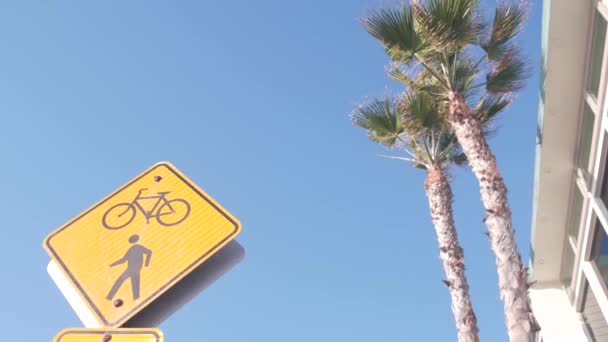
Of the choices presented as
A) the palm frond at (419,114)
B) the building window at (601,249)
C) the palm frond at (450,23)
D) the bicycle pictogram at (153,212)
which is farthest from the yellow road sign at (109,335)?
the building window at (601,249)

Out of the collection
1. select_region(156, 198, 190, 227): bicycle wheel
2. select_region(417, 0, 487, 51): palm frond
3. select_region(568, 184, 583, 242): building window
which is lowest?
select_region(156, 198, 190, 227): bicycle wheel

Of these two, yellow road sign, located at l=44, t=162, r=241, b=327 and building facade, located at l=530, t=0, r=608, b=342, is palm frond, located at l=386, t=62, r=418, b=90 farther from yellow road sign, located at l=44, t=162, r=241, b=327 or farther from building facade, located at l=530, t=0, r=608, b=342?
yellow road sign, located at l=44, t=162, r=241, b=327

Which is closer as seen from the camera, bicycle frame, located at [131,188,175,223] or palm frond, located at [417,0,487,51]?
bicycle frame, located at [131,188,175,223]

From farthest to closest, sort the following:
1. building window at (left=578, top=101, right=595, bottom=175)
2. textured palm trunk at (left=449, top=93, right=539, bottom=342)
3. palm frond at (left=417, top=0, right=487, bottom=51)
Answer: building window at (left=578, top=101, right=595, bottom=175) < palm frond at (left=417, top=0, right=487, bottom=51) < textured palm trunk at (left=449, top=93, right=539, bottom=342)

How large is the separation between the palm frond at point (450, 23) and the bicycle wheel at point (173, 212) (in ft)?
21.1

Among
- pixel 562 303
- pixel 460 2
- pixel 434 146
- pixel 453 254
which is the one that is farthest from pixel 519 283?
pixel 562 303

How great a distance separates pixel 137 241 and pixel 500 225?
17.7 feet

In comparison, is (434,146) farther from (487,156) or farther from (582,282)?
(582,282)

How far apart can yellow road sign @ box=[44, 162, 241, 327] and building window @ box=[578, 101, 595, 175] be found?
8481mm

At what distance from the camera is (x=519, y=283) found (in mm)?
5910

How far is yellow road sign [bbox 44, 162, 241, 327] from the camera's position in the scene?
1.58 metres

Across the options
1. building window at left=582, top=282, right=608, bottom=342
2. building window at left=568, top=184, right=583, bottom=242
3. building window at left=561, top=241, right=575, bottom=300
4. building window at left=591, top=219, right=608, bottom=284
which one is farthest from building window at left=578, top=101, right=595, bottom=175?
building window at left=582, top=282, right=608, bottom=342

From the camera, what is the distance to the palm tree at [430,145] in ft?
24.4

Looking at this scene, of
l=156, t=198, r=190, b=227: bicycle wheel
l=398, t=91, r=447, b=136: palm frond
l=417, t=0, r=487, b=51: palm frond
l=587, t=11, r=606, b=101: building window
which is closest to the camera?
l=156, t=198, r=190, b=227: bicycle wheel
